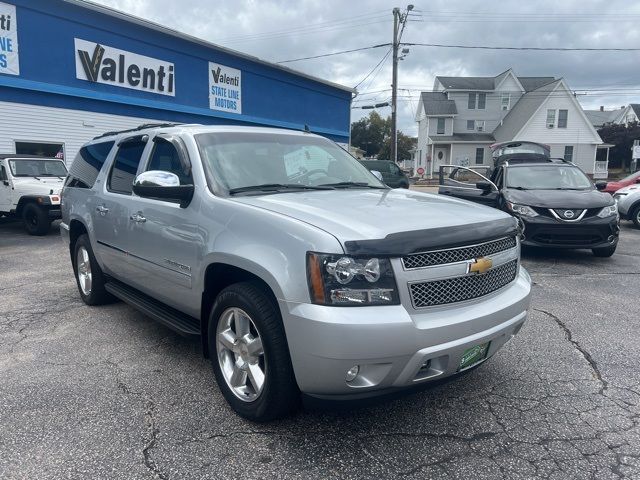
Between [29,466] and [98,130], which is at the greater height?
[98,130]

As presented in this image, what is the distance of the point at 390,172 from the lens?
1931cm

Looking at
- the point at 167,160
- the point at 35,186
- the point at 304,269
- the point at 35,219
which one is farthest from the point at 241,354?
the point at 35,186

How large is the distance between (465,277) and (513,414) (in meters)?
1.04

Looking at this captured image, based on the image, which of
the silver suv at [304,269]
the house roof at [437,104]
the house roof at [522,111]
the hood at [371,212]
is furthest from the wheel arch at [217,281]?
the house roof at [437,104]

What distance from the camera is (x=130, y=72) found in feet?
50.2

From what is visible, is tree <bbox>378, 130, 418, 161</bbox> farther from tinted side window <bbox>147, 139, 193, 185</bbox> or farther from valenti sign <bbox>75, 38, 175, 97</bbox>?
tinted side window <bbox>147, 139, 193, 185</bbox>

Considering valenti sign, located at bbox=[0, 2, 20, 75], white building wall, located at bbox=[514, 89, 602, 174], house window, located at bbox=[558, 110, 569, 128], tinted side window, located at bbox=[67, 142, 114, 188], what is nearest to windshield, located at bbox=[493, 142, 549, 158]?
valenti sign, located at bbox=[0, 2, 20, 75]

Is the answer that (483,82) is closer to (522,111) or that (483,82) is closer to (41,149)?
(522,111)

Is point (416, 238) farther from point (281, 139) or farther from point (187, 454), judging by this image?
point (281, 139)

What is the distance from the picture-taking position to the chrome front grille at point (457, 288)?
8.41 feet

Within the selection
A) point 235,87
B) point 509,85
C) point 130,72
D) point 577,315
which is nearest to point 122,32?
point 130,72

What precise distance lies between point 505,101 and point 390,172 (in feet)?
104

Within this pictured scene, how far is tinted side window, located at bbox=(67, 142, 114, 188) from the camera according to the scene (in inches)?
202

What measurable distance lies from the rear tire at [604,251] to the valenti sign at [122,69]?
13499 millimetres
